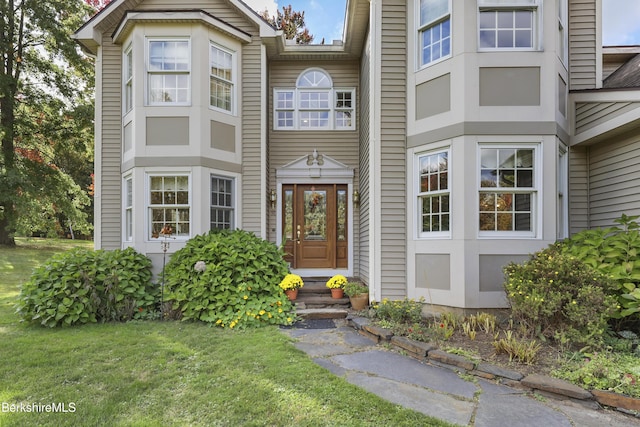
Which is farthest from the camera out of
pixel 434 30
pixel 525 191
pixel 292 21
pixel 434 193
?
pixel 292 21

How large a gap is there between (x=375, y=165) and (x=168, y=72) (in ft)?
14.0

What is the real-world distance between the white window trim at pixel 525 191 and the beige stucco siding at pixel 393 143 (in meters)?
1.14

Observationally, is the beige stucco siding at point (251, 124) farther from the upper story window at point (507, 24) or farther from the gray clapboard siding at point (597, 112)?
the gray clapboard siding at point (597, 112)

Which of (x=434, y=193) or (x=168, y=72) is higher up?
(x=168, y=72)

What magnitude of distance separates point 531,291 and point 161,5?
27.1 ft

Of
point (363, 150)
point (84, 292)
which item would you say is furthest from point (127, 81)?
point (363, 150)

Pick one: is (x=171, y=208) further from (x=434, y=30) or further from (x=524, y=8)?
(x=524, y=8)

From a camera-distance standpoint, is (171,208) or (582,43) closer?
(582,43)

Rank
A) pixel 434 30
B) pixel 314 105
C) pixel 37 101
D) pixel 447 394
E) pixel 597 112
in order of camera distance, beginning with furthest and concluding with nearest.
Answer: pixel 37 101 → pixel 314 105 → pixel 434 30 → pixel 597 112 → pixel 447 394

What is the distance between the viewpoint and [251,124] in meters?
6.70

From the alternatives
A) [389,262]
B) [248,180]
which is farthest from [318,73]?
[389,262]

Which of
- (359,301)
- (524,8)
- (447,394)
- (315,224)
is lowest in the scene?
(447,394)

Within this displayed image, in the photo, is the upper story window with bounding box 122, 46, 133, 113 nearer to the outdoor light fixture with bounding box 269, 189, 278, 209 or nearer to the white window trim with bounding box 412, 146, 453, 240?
the outdoor light fixture with bounding box 269, 189, 278, 209

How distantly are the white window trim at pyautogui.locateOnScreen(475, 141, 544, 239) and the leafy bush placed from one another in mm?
5376
